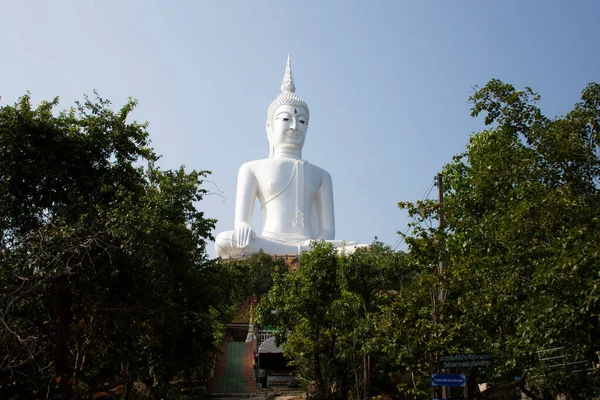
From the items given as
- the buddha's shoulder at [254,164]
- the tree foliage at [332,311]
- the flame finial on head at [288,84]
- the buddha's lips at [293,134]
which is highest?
the flame finial on head at [288,84]

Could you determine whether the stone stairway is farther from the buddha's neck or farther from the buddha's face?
Answer: the buddha's face

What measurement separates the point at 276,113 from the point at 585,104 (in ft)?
84.6

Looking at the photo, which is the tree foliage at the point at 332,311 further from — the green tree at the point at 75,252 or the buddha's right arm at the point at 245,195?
the buddha's right arm at the point at 245,195

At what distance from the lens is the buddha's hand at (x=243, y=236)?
96.2 ft

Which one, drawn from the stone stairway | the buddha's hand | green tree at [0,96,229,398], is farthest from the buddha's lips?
green tree at [0,96,229,398]

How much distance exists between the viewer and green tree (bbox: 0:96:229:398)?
7934 millimetres

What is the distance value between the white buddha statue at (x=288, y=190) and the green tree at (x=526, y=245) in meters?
21.1

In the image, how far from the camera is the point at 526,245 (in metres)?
7.89

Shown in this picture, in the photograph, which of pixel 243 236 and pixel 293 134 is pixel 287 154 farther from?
pixel 243 236

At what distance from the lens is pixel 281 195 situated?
31.9 m

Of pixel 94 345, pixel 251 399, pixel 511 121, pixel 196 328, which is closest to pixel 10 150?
pixel 94 345

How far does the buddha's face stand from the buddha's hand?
18.2 ft

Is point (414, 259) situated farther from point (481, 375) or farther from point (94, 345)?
point (94, 345)

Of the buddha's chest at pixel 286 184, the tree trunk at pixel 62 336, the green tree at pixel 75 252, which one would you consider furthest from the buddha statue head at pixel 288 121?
the tree trunk at pixel 62 336
